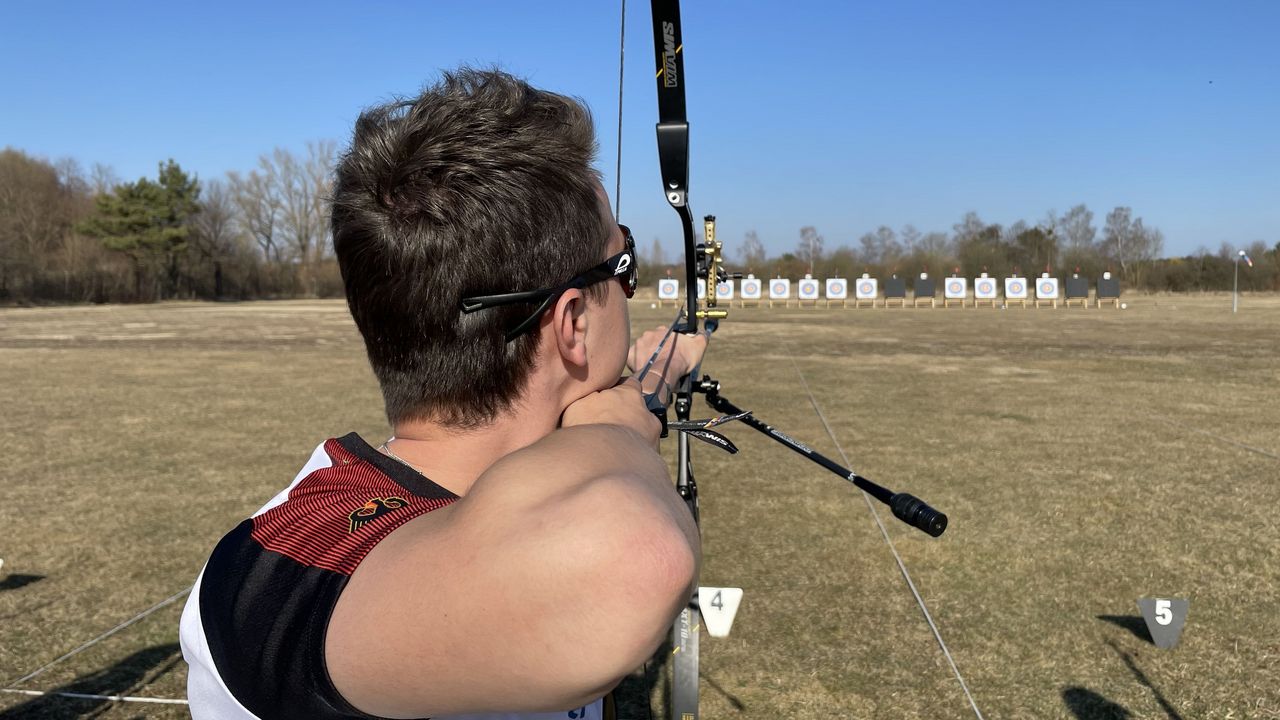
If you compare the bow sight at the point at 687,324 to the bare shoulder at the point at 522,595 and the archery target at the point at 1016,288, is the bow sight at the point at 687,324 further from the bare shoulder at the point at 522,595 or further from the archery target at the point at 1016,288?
the archery target at the point at 1016,288

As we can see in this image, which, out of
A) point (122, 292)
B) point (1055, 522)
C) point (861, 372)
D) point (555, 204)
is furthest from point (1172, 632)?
point (122, 292)

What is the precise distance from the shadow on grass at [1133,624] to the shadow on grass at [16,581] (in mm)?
5234

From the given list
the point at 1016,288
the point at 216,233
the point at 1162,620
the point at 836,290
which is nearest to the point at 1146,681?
the point at 1162,620

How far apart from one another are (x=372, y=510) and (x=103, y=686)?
3.39m

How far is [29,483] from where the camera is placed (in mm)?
6477

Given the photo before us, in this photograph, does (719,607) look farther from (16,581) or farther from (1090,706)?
(16,581)

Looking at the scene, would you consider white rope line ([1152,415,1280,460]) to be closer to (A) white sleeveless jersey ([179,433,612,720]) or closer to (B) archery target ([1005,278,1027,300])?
(A) white sleeveless jersey ([179,433,612,720])

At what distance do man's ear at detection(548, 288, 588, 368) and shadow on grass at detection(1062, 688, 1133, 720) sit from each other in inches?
124

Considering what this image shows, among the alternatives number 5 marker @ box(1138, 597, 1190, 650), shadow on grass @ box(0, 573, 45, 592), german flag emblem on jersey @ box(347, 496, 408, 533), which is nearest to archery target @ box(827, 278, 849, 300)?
number 5 marker @ box(1138, 597, 1190, 650)

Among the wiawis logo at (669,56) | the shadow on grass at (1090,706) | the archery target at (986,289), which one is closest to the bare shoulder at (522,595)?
the wiawis logo at (669,56)

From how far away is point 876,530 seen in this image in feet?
17.5

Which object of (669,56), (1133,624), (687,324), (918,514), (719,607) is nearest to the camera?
(918,514)

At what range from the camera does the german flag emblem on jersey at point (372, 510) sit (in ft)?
2.11

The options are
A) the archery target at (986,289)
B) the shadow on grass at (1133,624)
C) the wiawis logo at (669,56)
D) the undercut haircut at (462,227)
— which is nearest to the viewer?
the undercut haircut at (462,227)
